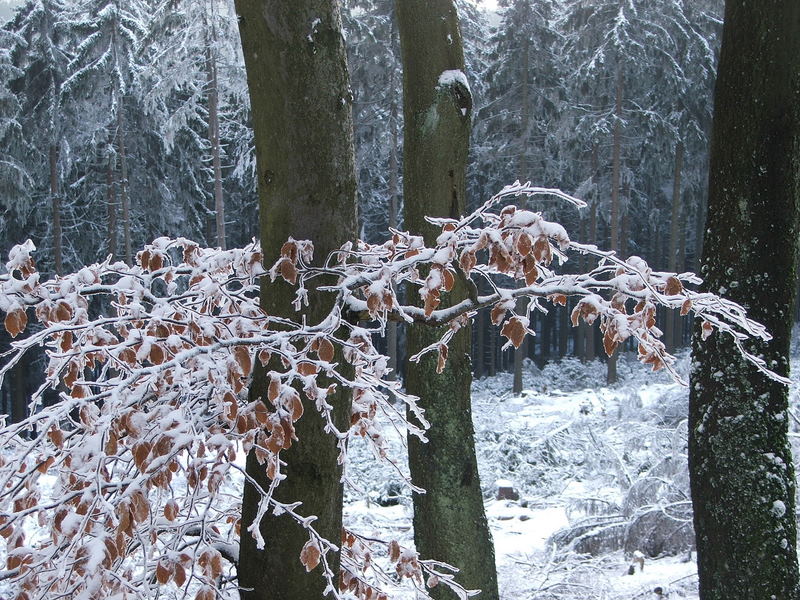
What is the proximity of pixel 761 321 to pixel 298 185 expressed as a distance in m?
3.22

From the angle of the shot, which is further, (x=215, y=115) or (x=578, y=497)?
(x=215, y=115)

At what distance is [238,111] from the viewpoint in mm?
22125

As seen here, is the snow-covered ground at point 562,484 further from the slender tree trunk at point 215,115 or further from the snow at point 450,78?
the slender tree trunk at point 215,115

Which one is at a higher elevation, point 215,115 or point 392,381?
point 215,115

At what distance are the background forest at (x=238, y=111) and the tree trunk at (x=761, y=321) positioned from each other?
12.3m

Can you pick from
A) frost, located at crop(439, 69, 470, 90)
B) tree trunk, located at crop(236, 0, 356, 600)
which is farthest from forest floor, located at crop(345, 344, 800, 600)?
frost, located at crop(439, 69, 470, 90)

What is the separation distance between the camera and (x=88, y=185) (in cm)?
2178

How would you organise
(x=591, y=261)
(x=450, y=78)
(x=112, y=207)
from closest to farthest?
(x=450, y=78), (x=112, y=207), (x=591, y=261)

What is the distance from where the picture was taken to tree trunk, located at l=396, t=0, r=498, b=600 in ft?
15.5

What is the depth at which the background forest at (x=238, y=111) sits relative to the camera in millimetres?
17828

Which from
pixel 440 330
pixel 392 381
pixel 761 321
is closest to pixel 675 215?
pixel 761 321

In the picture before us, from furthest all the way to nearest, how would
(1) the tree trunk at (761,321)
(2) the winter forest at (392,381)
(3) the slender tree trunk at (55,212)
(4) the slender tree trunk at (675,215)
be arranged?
(4) the slender tree trunk at (675,215)
(3) the slender tree trunk at (55,212)
(1) the tree trunk at (761,321)
(2) the winter forest at (392,381)

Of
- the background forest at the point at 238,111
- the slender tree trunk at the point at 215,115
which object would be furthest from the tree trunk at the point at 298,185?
the background forest at the point at 238,111

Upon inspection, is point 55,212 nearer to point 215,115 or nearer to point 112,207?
point 112,207
